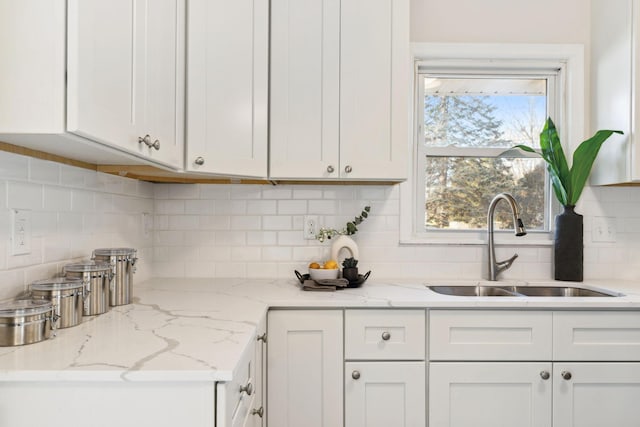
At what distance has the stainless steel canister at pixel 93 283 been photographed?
146 cm

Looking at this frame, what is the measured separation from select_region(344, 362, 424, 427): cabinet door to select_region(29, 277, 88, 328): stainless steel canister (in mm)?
1038

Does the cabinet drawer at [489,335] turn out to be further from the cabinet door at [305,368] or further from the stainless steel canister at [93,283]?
the stainless steel canister at [93,283]

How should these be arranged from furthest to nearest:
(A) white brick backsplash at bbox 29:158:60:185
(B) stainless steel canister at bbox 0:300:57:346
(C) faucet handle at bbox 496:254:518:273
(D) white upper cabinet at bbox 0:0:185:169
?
1. (C) faucet handle at bbox 496:254:518:273
2. (A) white brick backsplash at bbox 29:158:60:185
3. (B) stainless steel canister at bbox 0:300:57:346
4. (D) white upper cabinet at bbox 0:0:185:169

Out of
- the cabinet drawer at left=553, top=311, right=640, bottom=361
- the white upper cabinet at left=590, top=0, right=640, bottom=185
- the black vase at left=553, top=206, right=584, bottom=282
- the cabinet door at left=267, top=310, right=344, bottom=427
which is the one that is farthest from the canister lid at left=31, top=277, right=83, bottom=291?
the white upper cabinet at left=590, top=0, right=640, bottom=185

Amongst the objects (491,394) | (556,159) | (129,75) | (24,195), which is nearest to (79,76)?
(129,75)

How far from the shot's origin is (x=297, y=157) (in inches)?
86.3

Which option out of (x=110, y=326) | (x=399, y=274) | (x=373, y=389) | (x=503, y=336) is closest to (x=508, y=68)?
(x=399, y=274)

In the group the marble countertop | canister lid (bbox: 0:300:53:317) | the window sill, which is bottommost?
the marble countertop

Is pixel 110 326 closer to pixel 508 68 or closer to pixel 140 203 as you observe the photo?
pixel 140 203

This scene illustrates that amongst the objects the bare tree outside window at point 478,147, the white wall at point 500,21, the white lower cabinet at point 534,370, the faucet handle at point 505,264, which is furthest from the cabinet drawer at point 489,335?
the white wall at point 500,21

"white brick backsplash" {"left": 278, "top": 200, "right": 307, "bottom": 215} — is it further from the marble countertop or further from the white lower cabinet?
the white lower cabinet

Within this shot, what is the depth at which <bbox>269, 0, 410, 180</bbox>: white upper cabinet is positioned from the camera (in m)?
2.19

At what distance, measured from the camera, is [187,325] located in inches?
54.6

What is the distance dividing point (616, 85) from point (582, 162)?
400 millimetres
